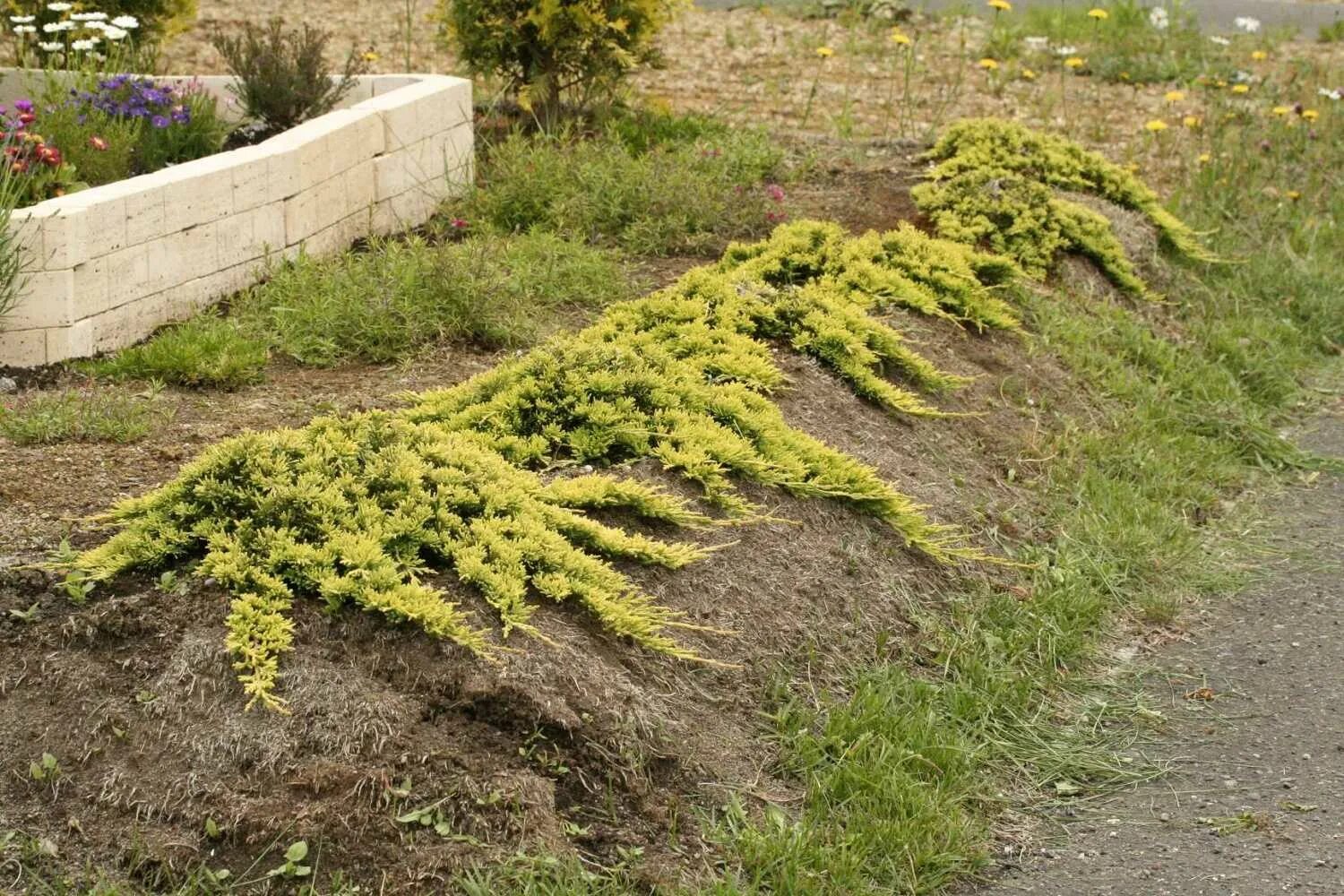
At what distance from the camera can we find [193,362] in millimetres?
5352

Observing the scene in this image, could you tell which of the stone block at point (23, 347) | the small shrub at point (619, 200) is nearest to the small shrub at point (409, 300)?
the small shrub at point (619, 200)

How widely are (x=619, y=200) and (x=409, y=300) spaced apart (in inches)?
62.6

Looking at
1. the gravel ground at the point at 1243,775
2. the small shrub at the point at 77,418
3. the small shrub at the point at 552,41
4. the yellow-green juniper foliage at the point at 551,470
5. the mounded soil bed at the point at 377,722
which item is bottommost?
the gravel ground at the point at 1243,775

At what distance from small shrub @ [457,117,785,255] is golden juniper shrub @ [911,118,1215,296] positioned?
2.84 ft

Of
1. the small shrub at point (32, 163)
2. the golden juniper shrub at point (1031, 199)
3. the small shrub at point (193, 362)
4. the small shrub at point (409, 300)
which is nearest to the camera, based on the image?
the small shrub at point (193, 362)

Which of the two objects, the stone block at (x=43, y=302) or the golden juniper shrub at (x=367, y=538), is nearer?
the golden juniper shrub at (x=367, y=538)

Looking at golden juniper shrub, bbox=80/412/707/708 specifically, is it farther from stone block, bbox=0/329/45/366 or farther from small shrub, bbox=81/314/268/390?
stone block, bbox=0/329/45/366

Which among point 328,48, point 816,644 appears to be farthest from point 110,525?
point 328,48

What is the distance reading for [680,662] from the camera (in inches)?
155

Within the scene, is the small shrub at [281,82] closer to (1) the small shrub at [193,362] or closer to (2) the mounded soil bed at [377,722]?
(1) the small shrub at [193,362]

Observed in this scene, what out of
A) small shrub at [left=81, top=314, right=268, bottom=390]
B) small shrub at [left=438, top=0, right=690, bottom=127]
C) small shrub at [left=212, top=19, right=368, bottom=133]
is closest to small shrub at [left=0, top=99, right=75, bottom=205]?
small shrub at [left=81, top=314, right=268, bottom=390]

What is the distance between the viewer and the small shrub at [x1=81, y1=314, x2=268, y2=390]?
17.5 ft

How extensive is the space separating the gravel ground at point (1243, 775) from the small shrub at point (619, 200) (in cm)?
292

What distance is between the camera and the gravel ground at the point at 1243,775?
362 cm
